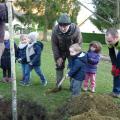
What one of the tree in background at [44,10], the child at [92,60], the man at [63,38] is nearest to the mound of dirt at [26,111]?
the man at [63,38]

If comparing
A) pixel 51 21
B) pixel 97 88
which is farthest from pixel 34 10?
pixel 97 88

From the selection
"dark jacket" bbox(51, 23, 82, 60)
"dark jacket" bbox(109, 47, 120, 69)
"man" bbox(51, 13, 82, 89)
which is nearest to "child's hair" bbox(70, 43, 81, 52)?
"man" bbox(51, 13, 82, 89)

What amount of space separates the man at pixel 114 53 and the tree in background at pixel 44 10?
39.7 m

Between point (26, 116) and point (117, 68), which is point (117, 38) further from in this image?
point (26, 116)

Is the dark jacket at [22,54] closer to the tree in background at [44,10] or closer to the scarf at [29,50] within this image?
the scarf at [29,50]

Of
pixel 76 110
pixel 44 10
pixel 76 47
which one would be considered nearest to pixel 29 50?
pixel 76 47

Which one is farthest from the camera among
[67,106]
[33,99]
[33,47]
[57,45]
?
[33,47]

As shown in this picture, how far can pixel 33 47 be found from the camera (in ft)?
35.1

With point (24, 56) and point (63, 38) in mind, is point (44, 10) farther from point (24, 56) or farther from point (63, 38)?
point (63, 38)

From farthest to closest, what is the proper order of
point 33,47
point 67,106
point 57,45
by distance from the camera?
point 33,47, point 57,45, point 67,106

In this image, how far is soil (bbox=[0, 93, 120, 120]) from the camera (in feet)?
23.8

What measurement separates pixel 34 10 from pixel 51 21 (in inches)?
97.1

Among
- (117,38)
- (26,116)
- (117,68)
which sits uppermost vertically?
(117,38)

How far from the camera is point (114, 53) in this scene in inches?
376
